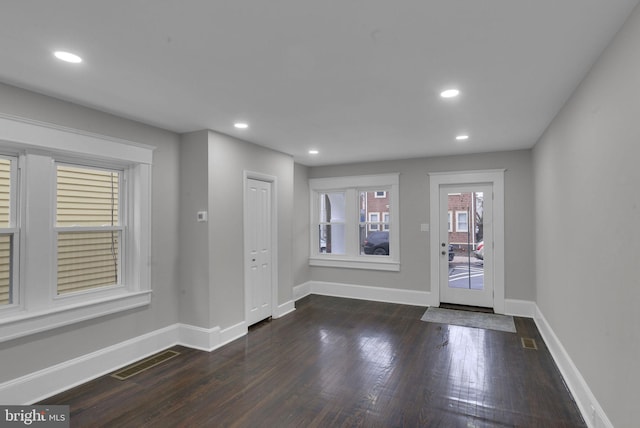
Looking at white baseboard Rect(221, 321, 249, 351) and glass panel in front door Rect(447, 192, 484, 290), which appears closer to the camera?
white baseboard Rect(221, 321, 249, 351)

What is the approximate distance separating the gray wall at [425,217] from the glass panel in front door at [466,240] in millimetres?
360

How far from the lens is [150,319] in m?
3.54

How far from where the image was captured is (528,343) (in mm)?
3783

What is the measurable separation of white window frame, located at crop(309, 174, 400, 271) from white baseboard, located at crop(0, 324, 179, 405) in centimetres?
309

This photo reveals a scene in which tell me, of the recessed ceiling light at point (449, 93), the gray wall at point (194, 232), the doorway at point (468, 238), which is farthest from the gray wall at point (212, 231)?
the doorway at point (468, 238)

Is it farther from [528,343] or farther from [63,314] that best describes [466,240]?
[63,314]

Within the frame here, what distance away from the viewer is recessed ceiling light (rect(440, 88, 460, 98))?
2.62 m

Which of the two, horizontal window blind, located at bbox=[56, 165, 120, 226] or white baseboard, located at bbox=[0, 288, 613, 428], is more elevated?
horizontal window blind, located at bbox=[56, 165, 120, 226]

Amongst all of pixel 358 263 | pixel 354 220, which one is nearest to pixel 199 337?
pixel 358 263

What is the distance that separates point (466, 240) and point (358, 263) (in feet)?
5.96

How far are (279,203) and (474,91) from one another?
3011 mm

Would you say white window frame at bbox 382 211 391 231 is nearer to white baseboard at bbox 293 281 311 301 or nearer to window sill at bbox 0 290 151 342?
white baseboard at bbox 293 281 311 301

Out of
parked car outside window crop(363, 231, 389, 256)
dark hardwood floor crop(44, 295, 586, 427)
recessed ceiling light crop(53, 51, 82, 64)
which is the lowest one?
dark hardwood floor crop(44, 295, 586, 427)

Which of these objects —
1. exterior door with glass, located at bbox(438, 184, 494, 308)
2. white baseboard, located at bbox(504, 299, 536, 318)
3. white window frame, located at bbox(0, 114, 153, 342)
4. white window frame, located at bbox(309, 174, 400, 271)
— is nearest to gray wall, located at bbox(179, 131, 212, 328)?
white window frame, located at bbox(0, 114, 153, 342)
